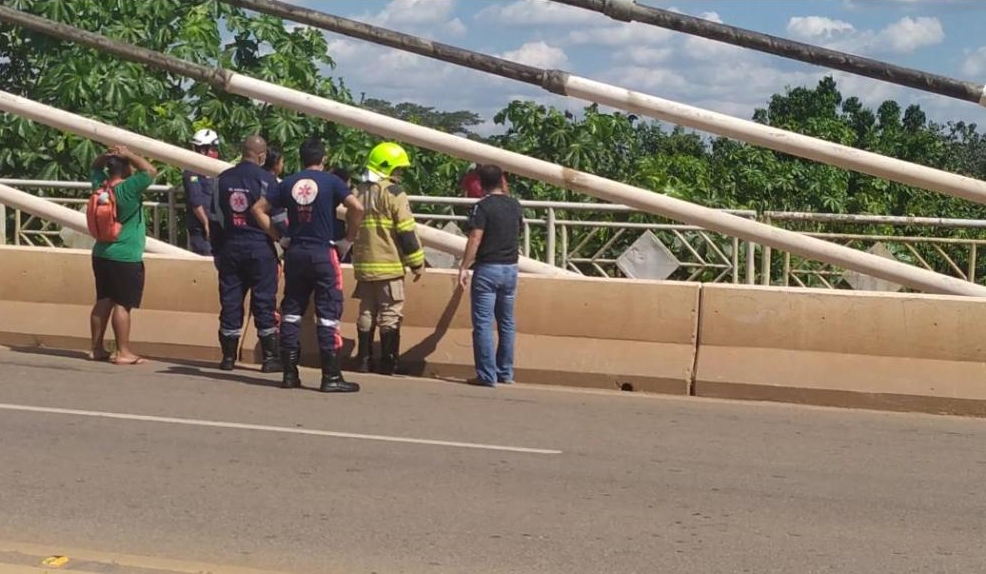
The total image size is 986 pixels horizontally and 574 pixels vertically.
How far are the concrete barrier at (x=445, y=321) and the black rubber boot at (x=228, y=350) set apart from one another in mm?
615

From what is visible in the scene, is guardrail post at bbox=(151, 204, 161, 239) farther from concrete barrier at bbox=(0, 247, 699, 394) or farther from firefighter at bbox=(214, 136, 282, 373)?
firefighter at bbox=(214, 136, 282, 373)

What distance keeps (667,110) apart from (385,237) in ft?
7.98

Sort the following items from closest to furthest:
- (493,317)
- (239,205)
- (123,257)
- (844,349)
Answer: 1. (844,349)
2. (239,205)
3. (493,317)
4. (123,257)

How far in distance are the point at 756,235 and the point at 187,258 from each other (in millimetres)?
4602

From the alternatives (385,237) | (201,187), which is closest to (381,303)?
(385,237)

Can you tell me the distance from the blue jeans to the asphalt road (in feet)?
1.16

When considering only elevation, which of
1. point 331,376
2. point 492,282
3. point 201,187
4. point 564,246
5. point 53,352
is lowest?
point 53,352

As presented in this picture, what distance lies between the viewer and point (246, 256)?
457 inches

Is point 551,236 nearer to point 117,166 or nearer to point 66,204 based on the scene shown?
point 66,204

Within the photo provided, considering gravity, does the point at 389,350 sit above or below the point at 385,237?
below

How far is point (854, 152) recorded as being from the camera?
11.8 m

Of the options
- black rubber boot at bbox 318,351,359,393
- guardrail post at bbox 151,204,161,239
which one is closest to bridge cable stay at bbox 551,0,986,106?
black rubber boot at bbox 318,351,359,393

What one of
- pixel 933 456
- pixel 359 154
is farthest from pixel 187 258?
pixel 359 154

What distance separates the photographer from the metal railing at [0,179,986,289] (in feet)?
60.3
